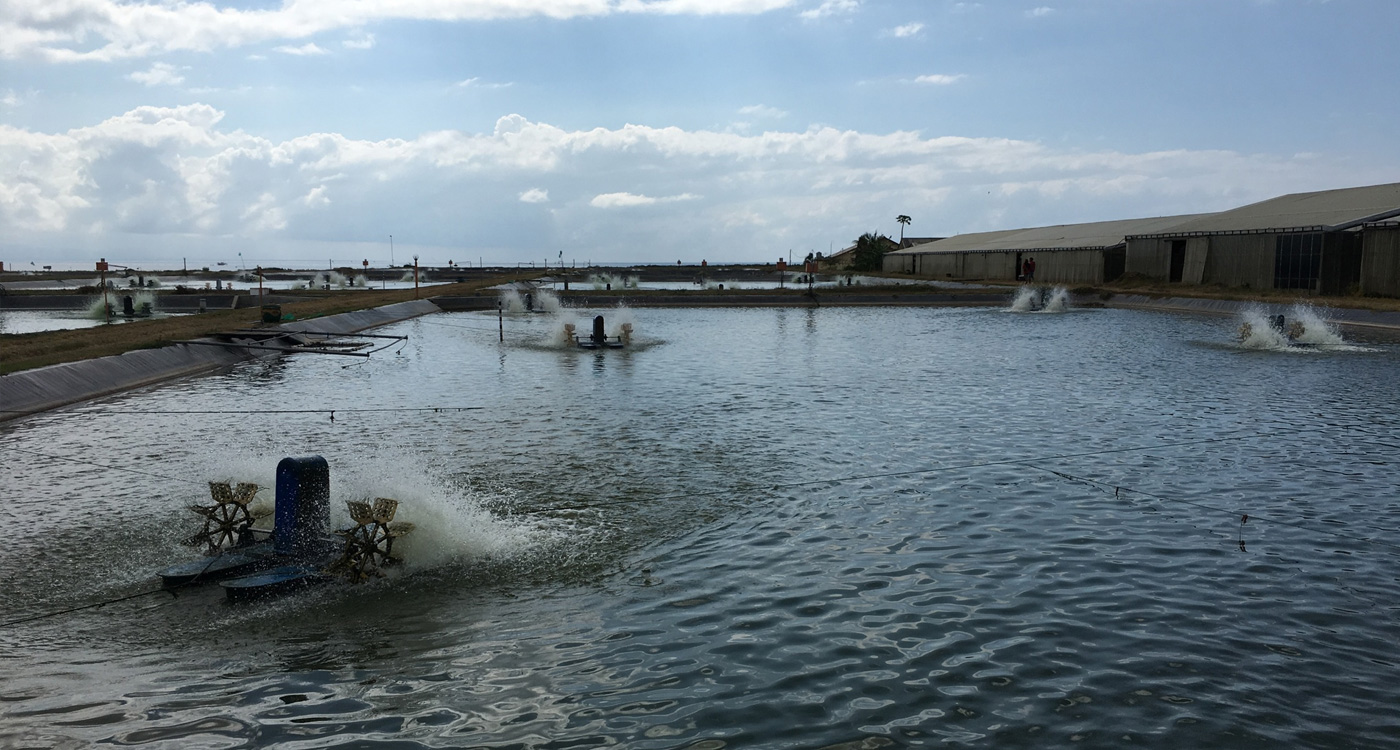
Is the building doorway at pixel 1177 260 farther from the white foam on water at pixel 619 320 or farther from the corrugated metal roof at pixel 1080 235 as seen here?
the white foam on water at pixel 619 320

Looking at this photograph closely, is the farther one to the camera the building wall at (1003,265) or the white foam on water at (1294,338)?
the building wall at (1003,265)

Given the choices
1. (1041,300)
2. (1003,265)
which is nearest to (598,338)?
(1041,300)

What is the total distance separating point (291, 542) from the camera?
10625 millimetres

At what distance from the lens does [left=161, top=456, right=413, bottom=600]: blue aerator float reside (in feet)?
32.7

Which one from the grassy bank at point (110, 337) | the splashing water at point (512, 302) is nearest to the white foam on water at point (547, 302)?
the splashing water at point (512, 302)

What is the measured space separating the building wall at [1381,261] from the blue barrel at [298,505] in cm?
5178

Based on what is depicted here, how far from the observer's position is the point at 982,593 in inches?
388

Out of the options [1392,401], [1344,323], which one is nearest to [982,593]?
[1392,401]

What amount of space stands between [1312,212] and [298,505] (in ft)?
203

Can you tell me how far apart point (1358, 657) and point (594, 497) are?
8.75 metres

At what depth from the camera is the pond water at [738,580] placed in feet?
23.9

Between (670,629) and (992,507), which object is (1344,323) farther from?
(670,629)

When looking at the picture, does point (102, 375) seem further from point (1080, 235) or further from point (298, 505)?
point (1080, 235)

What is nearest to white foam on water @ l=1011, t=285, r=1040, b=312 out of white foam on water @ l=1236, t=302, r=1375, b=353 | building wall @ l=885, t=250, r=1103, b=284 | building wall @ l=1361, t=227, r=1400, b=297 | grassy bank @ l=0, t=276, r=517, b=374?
building wall @ l=885, t=250, r=1103, b=284
